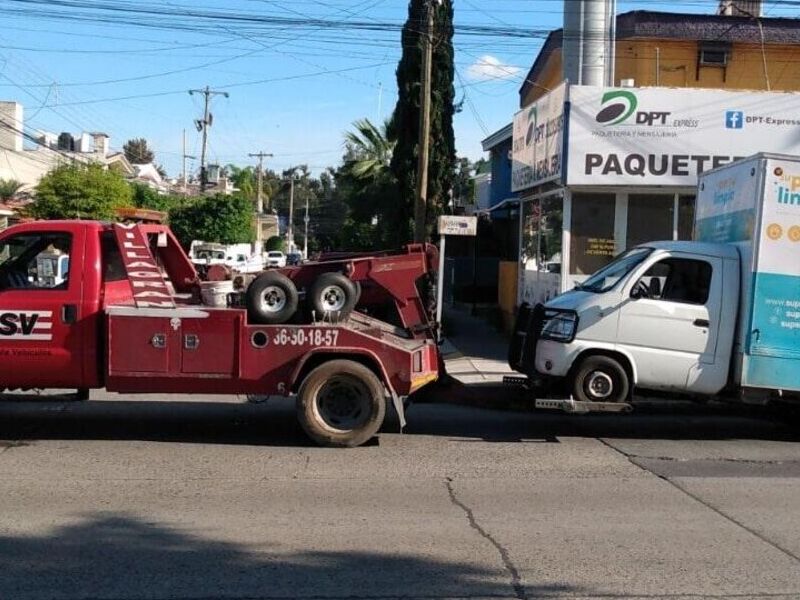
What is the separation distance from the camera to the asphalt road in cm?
504

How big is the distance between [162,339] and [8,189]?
40183 mm

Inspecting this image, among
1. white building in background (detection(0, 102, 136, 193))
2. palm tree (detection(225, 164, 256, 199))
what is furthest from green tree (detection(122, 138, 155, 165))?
white building in background (detection(0, 102, 136, 193))

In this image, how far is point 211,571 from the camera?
5129 mm

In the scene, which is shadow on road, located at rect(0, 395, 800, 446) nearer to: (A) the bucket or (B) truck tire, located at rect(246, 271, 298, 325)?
(B) truck tire, located at rect(246, 271, 298, 325)

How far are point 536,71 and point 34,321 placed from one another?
25.8m

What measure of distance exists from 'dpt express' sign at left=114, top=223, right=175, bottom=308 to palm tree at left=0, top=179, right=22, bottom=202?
38.0 m

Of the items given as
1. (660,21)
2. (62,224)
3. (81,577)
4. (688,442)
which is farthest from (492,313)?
(81,577)

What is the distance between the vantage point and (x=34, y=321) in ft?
27.6

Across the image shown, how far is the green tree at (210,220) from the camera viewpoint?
152 ft

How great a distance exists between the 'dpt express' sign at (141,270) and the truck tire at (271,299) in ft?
2.79

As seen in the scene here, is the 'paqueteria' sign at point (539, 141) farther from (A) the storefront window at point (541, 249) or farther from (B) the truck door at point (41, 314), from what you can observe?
(B) the truck door at point (41, 314)

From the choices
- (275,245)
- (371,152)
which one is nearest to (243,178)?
(275,245)

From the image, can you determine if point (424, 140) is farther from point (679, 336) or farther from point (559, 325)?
point (679, 336)

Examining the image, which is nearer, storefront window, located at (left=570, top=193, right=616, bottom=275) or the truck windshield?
the truck windshield
